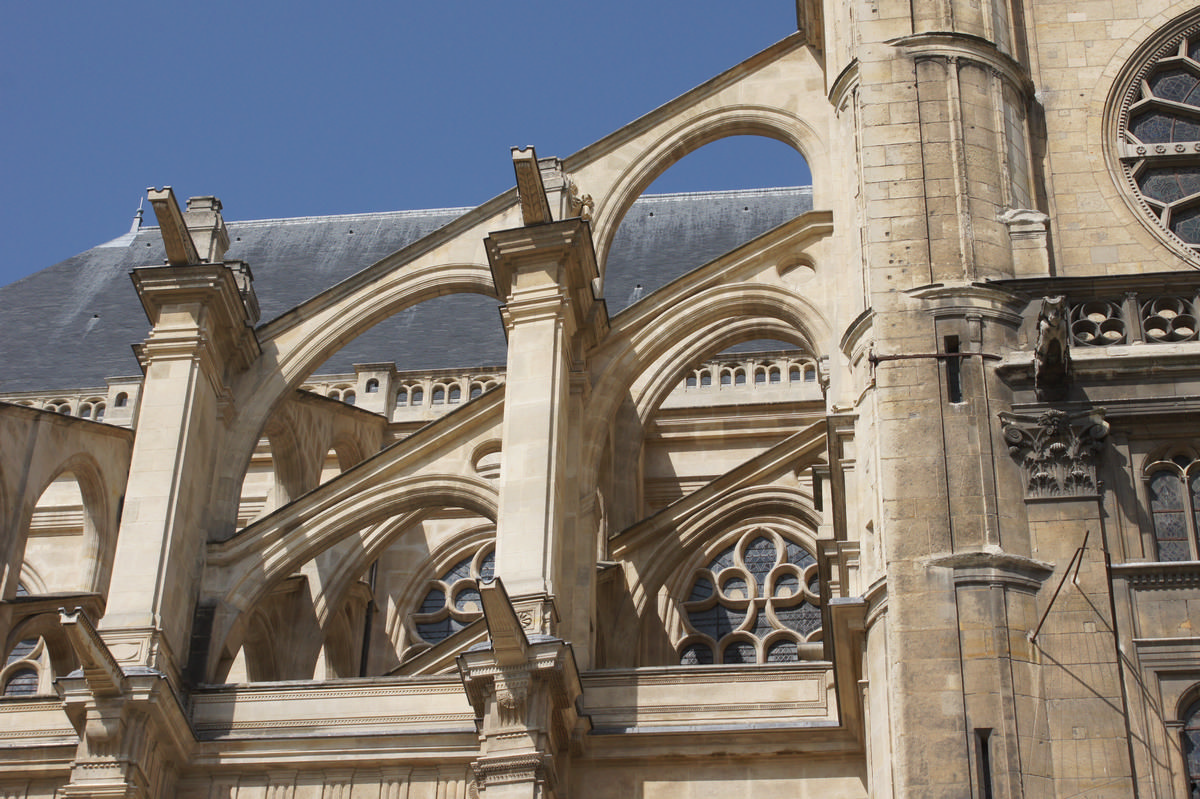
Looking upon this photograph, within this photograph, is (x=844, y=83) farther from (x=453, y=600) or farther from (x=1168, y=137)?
(x=453, y=600)

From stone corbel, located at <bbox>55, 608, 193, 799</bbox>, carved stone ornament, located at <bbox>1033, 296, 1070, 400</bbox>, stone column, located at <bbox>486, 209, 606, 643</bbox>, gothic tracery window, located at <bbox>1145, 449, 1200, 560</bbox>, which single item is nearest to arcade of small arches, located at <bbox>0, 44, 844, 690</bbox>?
stone column, located at <bbox>486, 209, 606, 643</bbox>

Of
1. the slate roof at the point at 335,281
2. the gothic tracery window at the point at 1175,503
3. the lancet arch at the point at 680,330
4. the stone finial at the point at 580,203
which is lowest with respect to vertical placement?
the gothic tracery window at the point at 1175,503

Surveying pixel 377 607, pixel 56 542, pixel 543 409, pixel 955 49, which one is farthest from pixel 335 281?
pixel 955 49

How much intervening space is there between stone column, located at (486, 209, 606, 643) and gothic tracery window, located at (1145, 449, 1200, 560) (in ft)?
13.6

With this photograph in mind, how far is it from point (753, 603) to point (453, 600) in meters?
3.50

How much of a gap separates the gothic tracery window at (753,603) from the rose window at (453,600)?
251cm

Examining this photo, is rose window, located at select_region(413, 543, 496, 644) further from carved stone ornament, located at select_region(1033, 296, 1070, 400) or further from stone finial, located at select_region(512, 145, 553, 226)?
carved stone ornament, located at select_region(1033, 296, 1070, 400)

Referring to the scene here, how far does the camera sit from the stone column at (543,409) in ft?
46.4

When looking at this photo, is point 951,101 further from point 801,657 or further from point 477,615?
point 477,615

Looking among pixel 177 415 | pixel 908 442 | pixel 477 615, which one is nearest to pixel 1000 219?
pixel 908 442

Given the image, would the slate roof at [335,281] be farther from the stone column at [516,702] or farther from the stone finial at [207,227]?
the stone column at [516,702]

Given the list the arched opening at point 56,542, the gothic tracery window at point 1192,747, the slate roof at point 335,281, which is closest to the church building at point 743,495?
the gothic tracery window at point 1192,747

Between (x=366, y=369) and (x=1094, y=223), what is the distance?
10481mm

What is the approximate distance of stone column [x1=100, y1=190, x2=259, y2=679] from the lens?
14.6 meters
